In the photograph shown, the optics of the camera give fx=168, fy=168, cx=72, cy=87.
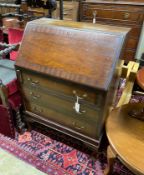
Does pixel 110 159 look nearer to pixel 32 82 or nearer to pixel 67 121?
pixel 67 121

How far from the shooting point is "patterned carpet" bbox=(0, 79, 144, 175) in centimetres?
123

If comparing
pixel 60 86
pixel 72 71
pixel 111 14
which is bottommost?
pixel 60 86

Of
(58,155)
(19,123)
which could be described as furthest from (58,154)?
(19,123)

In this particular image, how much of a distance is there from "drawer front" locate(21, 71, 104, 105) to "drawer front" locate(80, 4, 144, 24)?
158cm

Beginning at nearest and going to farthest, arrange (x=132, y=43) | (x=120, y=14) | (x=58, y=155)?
(x=58, y=155)
(x=120, y=14)
(x=132, y=43)

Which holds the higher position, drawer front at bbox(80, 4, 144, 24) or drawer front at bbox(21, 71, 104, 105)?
drawer front at bbox(80, 4, 144, 24)

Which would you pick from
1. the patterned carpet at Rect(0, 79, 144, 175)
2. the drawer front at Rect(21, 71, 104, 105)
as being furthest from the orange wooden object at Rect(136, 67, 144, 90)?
the patterned carpet at Rect(0, 79, 144, 175)

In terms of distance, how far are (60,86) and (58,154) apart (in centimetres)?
60

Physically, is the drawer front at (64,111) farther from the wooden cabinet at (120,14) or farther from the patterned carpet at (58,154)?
the wooden cabinet at (120,14)

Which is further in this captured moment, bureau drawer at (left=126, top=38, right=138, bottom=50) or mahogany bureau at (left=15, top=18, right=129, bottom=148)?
bureau drawer at (left=126, top=38, right=138, bottom=50)

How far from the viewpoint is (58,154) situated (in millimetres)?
1339

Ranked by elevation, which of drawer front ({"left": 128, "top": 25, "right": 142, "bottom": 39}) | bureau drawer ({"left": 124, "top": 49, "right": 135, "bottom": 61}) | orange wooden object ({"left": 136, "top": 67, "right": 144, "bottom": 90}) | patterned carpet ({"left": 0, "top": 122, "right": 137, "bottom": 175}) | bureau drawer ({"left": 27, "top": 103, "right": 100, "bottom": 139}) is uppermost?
drawer front ({"left": 128, "top": 25, "right": 142, "bottom": 39})

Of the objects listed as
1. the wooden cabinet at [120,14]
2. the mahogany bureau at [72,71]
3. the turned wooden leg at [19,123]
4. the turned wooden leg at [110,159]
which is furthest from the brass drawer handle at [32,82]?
the wooden cabinet at [120,14]

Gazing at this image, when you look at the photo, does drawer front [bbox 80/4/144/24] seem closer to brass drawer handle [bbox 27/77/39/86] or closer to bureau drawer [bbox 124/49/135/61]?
bureau drawer [bbox 124/49/135/61]
